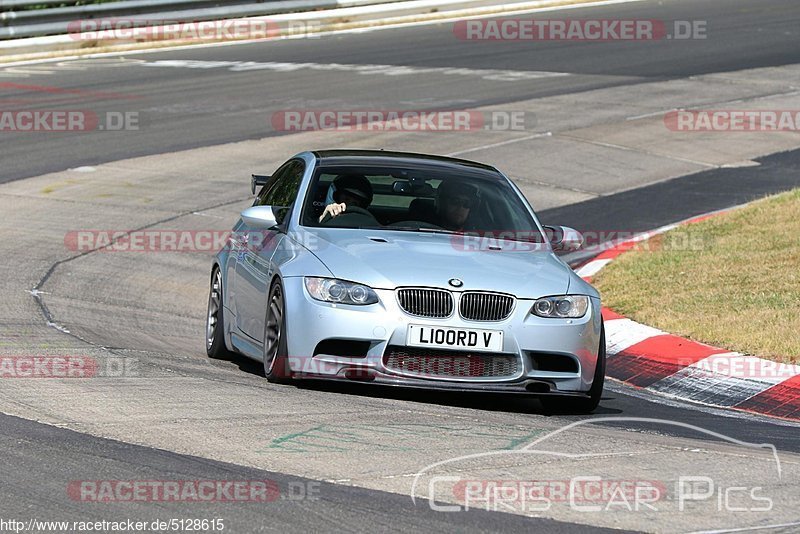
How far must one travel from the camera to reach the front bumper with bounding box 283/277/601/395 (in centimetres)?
800

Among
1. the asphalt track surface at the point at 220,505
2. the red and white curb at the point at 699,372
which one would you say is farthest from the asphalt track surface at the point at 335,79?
the asphalt track surface at the point at 220,505

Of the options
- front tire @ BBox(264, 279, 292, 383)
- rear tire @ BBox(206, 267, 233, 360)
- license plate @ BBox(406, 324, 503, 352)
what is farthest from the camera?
rear tire @ BBox(206, 267, 233, 360)

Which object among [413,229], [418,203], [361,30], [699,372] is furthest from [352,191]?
[361,30]

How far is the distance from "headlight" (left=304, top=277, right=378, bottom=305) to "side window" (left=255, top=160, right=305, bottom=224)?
4.28 ft

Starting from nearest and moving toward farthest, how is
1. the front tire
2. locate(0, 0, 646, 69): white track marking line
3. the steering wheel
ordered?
the front tire < the steering wheel < locate(0, 0, 646, 69): white track marking line

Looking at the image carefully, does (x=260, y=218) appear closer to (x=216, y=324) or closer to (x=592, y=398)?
(x=216, y=324)

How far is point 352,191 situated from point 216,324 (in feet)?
4.51

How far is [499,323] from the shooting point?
8094mm

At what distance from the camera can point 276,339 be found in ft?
27.6

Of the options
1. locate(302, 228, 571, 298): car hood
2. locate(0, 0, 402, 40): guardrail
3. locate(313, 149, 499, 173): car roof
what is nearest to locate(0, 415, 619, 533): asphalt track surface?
locate(302, 228, 571, 298): car hood

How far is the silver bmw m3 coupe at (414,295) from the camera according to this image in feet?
26.3

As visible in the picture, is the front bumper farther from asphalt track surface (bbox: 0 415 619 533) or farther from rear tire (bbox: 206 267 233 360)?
asphalt track surface (bbox: 0 415 619 533)

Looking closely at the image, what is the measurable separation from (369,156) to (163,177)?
825 cm

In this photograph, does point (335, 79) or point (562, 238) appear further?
point (335, 79)
